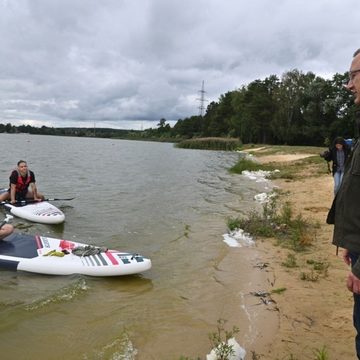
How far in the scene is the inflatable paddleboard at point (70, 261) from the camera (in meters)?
6.59

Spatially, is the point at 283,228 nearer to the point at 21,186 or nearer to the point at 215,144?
the point at 21,186

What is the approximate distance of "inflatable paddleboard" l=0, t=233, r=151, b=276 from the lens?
6594 mm

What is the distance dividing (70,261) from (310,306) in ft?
13.3

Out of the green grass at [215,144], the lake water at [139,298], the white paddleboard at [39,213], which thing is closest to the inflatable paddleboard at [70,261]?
the lake water at [139,298]

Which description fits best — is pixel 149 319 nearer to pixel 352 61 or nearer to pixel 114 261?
pixel 114 261

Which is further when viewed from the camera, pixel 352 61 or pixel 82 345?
pixel 82 345

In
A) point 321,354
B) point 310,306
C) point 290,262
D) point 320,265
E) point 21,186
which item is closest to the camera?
point 321,354

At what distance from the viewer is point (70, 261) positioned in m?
6.82

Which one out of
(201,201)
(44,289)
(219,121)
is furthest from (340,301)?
(219,121)

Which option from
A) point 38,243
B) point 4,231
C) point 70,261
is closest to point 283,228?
point 70,261

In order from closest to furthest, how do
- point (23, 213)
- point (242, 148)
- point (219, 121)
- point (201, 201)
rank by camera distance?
point (23, 213) → point (201, 201) → point (242, 148) → point (219, 121)

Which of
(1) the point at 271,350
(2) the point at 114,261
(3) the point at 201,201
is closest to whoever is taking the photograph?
(1) the point at 271,350

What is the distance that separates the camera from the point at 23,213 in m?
11.1

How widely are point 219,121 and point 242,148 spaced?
28913mm
